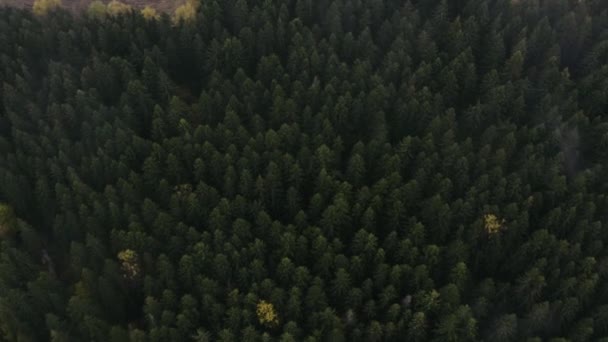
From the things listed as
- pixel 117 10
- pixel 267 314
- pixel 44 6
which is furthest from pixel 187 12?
pixel 267 314

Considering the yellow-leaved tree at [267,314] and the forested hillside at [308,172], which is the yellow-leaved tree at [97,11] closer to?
the forested hillside at [308,172]

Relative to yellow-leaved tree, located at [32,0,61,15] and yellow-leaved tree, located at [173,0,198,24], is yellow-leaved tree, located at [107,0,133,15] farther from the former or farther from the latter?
yellow-leaved tree, located at [32,0,61,15]

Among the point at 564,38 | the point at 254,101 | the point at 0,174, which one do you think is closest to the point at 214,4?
the point at 254,101

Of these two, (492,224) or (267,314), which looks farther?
(492,224)

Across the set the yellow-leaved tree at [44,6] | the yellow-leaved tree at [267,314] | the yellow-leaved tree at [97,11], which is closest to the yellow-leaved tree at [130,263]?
the yellow-leaved tree at [267,314]

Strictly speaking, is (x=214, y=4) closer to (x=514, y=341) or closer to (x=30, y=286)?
(x=30, y=286)

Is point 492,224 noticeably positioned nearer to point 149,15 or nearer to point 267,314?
point 267,314

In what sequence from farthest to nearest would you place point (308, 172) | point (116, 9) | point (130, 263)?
point (116, 9)
point (308, 172)
point (130, 263)

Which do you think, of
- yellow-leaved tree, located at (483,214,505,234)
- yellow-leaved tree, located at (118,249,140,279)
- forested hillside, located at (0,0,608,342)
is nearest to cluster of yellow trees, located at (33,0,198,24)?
forested hillside, located at (0,0,608,342)
